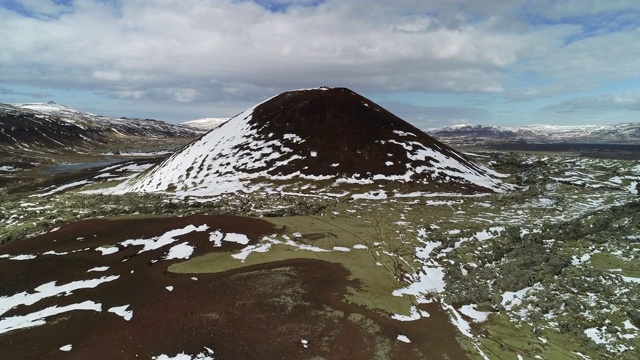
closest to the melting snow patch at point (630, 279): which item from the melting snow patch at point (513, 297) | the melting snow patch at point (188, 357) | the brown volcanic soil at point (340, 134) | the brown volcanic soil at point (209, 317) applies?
the melting snow patch at point (513, 297)

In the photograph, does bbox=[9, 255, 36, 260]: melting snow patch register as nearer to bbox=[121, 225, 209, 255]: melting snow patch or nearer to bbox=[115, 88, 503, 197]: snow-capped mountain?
bbox=[121, 225, 209, 255]: melting snow patch

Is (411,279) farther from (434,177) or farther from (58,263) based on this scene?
(434,177)

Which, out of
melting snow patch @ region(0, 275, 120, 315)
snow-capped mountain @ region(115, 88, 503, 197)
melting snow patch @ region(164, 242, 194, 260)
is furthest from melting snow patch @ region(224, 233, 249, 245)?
snow-capped mountain @ region(115, 88, 503, 197)

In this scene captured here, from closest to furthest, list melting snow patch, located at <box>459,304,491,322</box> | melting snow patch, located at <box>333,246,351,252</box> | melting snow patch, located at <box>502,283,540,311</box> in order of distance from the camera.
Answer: melting snow patch, located at <box>459,304,491,322</box> → melting snow patch, located at <box>502,283,540,311</box> → melting snow patch, located at <box>333,246,351,252</box>

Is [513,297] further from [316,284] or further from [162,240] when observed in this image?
[162,240]

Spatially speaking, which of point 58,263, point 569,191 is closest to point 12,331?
point 58,263

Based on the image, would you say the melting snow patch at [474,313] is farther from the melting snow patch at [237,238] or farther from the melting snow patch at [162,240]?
the melting snow patch at [162,240]
